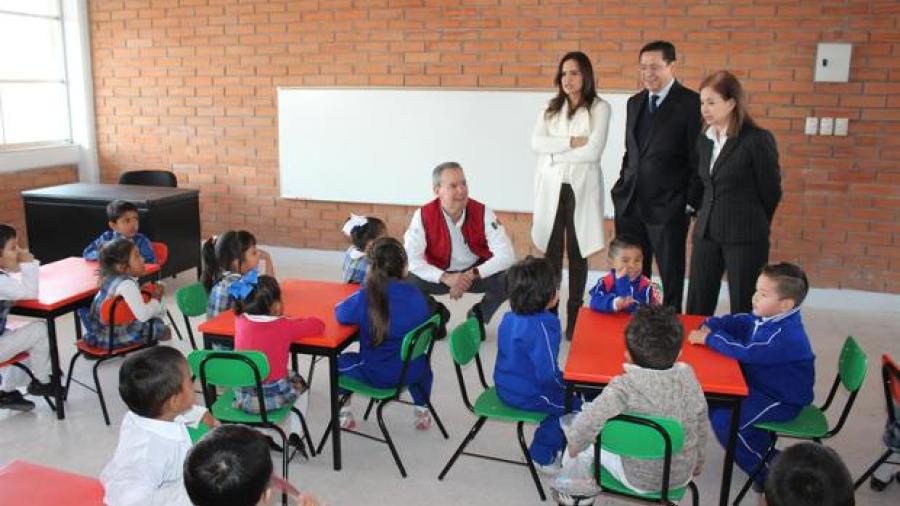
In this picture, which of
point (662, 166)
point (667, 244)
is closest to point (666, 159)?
point (662, 166)

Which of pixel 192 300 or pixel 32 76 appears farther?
pixel 32 76

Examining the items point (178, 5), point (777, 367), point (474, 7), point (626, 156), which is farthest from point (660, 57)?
point (178, 5)

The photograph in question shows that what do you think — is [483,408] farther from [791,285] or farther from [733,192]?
[733,192]

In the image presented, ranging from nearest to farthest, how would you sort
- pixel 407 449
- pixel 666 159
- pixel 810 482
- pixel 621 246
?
pixel 810 482 < pixel 407 449 < pixel 621 246 < pixel 666 159

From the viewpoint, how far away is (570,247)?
471 cm

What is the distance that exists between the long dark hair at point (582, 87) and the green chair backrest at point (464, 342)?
201 cm

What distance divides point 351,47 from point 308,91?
564 mm

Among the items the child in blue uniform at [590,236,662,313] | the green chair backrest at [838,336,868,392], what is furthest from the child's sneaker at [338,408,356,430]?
the green chair backrest at [838,336,868,392]

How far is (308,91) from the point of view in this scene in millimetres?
6652

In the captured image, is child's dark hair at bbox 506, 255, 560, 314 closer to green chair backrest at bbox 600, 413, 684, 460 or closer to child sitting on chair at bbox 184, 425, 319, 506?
green chair backrest at bbox 600, 413, 684, 460

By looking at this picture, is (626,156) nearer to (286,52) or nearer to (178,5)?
(286,52)

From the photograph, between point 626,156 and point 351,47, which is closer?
point 626,156

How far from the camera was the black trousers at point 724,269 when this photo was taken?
369 centimetres

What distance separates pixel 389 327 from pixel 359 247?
982 mm
